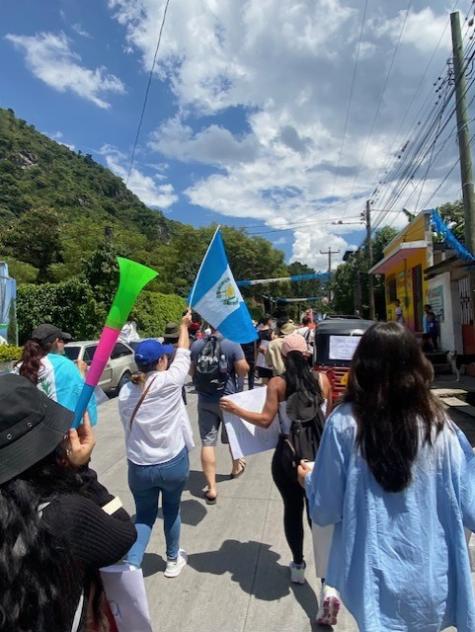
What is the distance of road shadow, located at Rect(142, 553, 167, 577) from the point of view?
3.58m

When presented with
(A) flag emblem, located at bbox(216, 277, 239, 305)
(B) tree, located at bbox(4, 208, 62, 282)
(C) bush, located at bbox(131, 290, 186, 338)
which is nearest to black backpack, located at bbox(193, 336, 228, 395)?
(A) flag emblem, located at bbox(216, 277, 239, 305)

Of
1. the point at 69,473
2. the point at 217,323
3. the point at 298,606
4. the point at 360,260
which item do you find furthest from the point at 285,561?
the point at 360,260

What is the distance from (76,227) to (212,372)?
3478 cm

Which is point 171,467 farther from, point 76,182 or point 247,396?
point 76,182

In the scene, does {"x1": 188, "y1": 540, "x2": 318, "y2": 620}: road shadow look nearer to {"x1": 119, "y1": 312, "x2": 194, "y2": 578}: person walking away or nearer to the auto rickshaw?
{"x1": 119, "y1": 312, "x2": 194, "y2": 578}: person walking away

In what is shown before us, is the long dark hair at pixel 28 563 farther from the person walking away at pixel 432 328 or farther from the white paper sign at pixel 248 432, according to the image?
the person walking away at pixel 432 328

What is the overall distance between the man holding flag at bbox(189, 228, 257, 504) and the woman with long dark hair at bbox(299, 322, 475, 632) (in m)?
2.59

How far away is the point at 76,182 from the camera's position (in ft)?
239

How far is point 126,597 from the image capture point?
5.00 ft

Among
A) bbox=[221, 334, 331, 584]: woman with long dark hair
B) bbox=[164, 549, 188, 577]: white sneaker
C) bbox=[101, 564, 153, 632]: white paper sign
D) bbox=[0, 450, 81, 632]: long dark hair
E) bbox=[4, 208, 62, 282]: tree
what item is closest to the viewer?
bbox=[0, 450, 81, 632]: long dark hair

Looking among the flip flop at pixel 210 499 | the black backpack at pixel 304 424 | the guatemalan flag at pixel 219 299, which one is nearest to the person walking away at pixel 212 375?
the flip flop at pixel 210 499

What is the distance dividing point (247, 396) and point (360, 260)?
119ft

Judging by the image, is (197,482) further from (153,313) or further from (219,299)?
(153,313)

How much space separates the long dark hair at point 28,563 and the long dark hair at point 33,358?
223 centimetres
